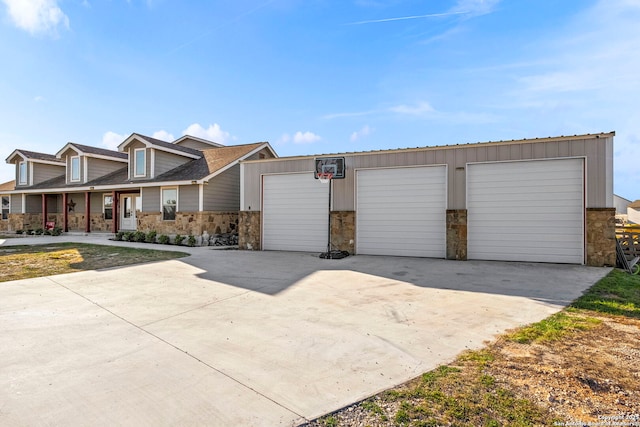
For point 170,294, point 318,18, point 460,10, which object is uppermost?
point 318,18

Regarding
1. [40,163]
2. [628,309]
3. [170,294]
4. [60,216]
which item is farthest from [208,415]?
[40,163]

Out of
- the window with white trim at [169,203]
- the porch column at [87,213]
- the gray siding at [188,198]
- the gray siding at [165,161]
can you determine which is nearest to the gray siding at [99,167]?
the porch column at [87,213]

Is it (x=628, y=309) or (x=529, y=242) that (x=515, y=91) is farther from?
(x=628, y=309)

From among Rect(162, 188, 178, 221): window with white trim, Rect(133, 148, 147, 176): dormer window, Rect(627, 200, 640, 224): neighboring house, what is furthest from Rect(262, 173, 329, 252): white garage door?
Rect(627, 200, 640, 224): neighboring house

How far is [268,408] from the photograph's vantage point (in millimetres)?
2461

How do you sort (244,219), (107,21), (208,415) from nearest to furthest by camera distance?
(208,415) < (107,21) < (244,219)

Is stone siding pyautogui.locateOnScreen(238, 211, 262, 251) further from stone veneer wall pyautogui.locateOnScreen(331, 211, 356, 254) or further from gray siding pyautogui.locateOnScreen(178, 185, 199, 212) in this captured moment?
gray siding pyautogui.locateOnScreen(178, 185, 199, 212)

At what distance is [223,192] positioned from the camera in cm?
1723

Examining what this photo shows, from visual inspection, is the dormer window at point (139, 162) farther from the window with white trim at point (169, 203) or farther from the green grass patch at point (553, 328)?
the green grass patch at point (553, 328)

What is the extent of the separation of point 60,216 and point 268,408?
27.5m

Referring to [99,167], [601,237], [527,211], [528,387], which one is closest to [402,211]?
[527,211]

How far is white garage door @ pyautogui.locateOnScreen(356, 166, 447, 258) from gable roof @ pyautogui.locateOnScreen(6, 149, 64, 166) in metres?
24.3

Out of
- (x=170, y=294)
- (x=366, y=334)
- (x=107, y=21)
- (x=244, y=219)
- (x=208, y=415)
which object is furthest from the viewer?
(x=244, y=219)

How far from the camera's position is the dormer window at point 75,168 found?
2094 cm
